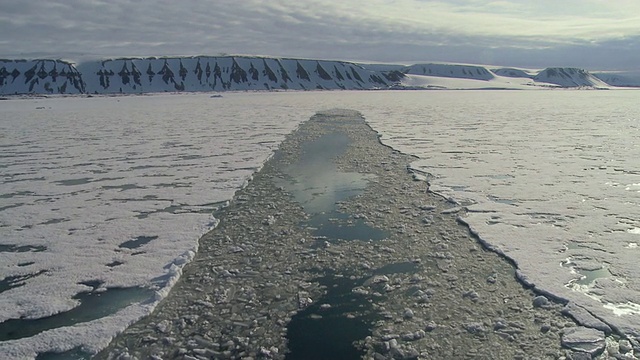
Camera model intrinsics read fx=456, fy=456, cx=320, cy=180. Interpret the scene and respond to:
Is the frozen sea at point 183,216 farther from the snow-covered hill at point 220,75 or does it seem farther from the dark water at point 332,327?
the snow-covered hill at point 220,75

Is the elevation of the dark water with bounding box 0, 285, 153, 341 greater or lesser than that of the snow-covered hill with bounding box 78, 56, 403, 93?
lesser

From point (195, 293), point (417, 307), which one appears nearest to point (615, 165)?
point (417, 307)

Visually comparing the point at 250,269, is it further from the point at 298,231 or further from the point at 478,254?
the point at 478,254

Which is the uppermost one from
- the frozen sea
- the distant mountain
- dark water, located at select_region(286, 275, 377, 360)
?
the distant mountain

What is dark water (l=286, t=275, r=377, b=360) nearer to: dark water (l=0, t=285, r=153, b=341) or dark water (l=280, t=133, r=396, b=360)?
dark water (l=280, t=133, r=396, b=360)

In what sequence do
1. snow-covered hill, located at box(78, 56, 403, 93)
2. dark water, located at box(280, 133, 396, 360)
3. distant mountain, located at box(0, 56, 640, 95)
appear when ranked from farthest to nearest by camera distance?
snow-covered hill, located at box(78, 56, 403, 93) < distant mountain, located at box(0, 56, 640, 95) < dark water, located at box(280, 133, 396, 360)

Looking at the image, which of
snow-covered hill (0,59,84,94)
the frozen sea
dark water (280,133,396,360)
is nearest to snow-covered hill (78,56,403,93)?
snow-covered hill (0,59,84,94)

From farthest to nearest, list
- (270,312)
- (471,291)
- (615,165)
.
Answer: (615,165)
(471,291)
(270,312)
